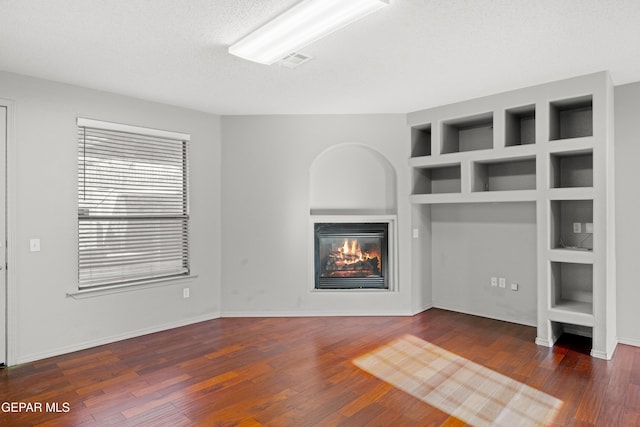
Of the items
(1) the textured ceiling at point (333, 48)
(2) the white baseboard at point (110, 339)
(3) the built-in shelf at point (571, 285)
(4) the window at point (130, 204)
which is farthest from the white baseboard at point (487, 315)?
(4) the window at point (130, 204)

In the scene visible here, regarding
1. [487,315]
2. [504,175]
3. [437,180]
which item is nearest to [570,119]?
[504,175]

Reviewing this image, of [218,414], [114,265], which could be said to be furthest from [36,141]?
[218,414]

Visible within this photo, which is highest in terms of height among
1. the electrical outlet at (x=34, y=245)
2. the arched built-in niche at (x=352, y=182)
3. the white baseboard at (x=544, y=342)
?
the arched built-in niche at (x=352, y=182)

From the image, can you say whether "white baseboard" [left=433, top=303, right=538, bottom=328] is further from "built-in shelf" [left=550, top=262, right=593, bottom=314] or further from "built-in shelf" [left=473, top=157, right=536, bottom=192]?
"built-in shelf" [left=473, top=157, right=536, bottom=192]

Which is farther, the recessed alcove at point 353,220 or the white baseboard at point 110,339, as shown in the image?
the recessed alcove at point 353,220

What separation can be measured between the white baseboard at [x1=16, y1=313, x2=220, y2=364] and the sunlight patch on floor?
7.17ft

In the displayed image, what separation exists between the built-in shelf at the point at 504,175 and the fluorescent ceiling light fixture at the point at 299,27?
2604mm

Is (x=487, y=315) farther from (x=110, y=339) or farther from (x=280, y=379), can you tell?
(x=110, y=339)

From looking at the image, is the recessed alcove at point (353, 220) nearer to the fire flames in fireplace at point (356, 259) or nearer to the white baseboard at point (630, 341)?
the fire flames in fireplace at point (356, 259)

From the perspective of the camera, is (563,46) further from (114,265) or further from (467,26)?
(114,265)

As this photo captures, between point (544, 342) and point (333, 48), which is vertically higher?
point (333, 48)

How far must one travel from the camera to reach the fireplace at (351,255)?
5004mm

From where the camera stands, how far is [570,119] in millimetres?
4062

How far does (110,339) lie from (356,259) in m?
2.88
